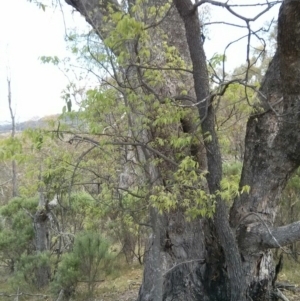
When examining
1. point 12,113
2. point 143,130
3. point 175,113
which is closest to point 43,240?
point 143,130

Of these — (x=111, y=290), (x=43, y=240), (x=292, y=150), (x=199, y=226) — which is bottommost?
(x=111, y=290)

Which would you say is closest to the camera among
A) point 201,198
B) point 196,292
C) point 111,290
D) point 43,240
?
point 201,198

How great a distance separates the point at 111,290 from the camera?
23.2 feet

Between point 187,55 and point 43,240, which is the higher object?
point 187,55

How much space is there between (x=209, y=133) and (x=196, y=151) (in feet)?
2.19

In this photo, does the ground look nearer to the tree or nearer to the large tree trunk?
the large tree trunk

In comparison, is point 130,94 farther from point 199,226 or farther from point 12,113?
point 12,113

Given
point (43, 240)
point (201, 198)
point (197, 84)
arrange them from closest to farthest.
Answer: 1. point (201, 198)
2. point (197, 84)
3. point (43, 240)

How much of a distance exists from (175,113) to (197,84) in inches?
16.0

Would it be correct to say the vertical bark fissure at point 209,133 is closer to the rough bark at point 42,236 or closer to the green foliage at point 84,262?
the green foliage at point 84,262

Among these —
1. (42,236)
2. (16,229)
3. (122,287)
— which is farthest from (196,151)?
(16,229)

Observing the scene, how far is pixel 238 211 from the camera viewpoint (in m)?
4.12

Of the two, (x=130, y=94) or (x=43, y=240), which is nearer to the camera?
(x=130, y=94)

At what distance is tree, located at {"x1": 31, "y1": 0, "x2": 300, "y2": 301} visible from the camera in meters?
3.45
